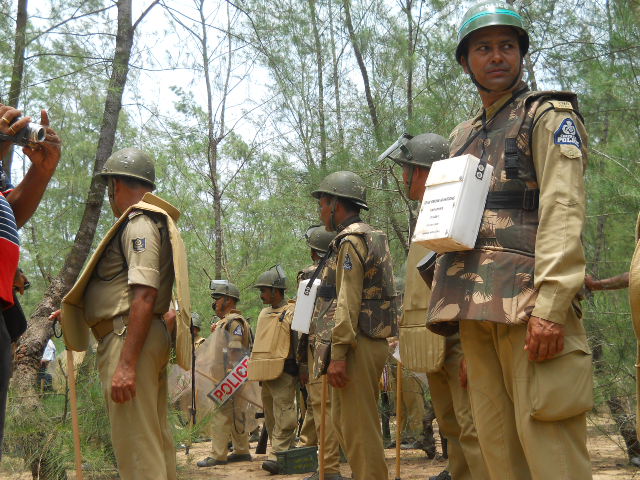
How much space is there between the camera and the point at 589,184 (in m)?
7.14

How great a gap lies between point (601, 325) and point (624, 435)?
0.97 meters

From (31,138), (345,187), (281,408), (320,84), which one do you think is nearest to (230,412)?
(281,408)

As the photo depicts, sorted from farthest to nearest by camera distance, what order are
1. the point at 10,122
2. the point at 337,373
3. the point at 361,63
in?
the point at 361,63, the point at 337,373, the point at 10,122

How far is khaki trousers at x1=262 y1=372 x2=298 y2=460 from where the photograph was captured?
9125 millimetres

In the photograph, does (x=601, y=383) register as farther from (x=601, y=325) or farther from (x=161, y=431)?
(x=161, y=431)

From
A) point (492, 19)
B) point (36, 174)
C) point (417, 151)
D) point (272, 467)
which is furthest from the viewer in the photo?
point (272, 467)

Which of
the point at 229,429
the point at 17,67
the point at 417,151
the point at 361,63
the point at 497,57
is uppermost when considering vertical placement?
the point at 361,63

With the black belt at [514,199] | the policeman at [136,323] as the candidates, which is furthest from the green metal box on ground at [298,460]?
the black belt at [514,199]

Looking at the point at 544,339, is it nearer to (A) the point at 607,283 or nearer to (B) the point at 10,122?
(A) the point at 607,283

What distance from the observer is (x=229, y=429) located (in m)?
10.0

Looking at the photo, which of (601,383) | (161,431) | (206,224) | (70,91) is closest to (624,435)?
(601,383)

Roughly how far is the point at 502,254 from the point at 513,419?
648mm

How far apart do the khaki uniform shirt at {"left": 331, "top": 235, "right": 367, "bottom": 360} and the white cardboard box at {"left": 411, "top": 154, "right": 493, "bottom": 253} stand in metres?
2.48

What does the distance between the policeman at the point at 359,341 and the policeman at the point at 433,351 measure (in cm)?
49
